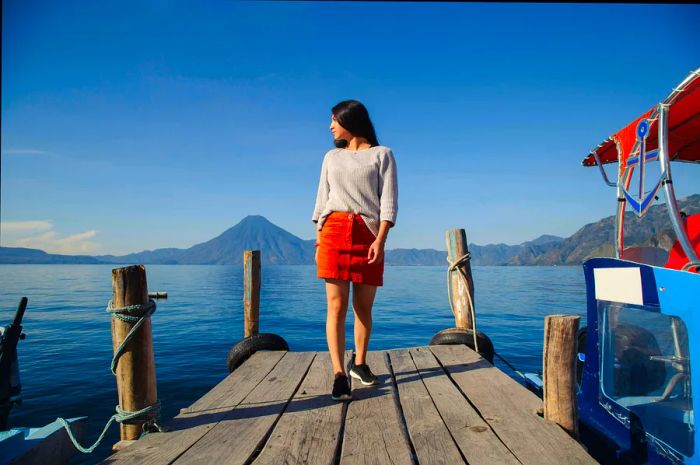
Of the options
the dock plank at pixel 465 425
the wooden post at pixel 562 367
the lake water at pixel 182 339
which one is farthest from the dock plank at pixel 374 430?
the lake water at pixel 182 339

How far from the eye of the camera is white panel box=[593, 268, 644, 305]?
354 cm

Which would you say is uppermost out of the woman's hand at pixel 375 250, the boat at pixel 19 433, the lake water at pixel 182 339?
the woman's hand at pixel 375 250

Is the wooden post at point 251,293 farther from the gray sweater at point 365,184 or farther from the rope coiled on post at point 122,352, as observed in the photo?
the rope coiled on post at point 122,352

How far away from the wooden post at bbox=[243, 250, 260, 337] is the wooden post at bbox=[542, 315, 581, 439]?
441 cm

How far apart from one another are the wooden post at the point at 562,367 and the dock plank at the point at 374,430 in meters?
1.19

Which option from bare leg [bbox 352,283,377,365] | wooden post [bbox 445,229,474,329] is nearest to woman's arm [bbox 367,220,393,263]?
bare leg [bbox 352,283,377,365]

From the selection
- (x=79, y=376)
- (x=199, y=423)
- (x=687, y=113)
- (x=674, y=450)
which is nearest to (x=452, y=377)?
(x=674, y=450)

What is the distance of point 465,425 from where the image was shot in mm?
3203

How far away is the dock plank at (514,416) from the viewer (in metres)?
2.67

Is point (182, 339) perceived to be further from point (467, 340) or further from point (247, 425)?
point (247, 425)

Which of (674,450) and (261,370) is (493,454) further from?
(261,370)

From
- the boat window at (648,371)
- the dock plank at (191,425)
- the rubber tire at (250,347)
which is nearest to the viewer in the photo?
the dock plank at (191,425)

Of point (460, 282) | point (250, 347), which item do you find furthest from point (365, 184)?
point (250, 347)

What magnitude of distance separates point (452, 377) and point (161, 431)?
2.91 meters
